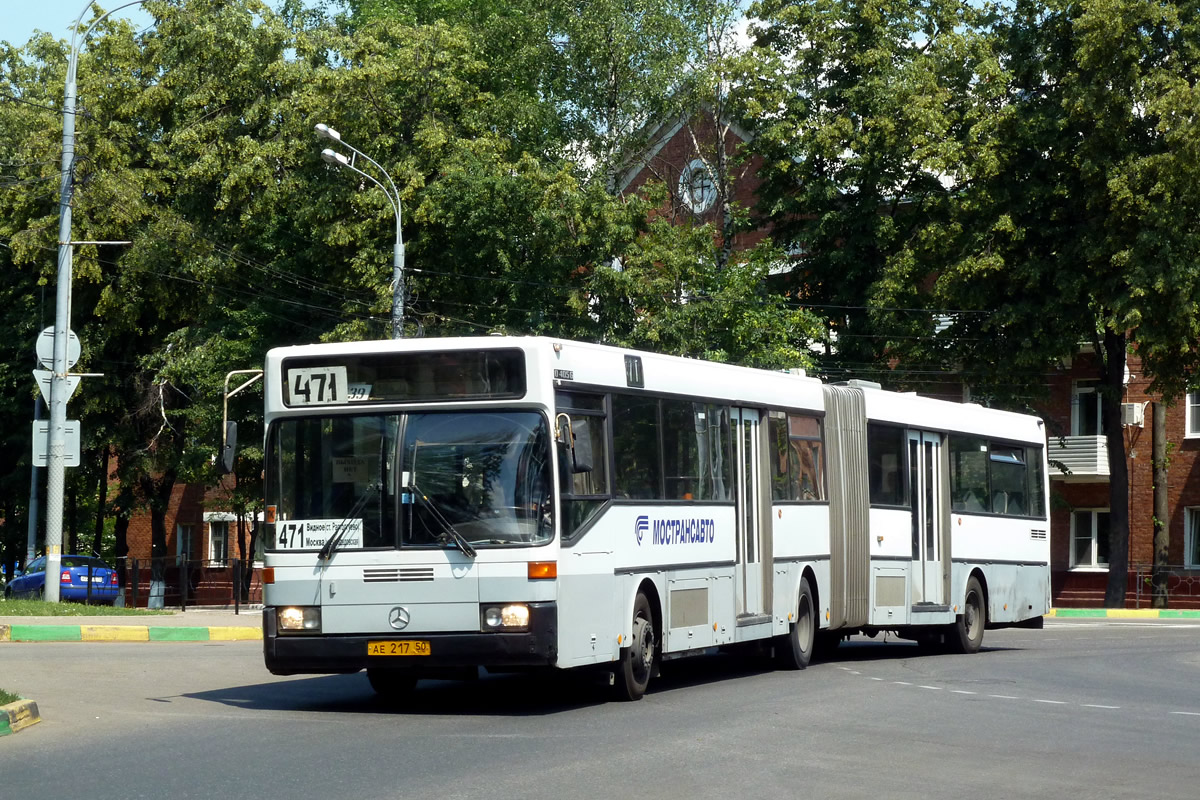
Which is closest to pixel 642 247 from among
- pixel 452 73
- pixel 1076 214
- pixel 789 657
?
pixel 452 73

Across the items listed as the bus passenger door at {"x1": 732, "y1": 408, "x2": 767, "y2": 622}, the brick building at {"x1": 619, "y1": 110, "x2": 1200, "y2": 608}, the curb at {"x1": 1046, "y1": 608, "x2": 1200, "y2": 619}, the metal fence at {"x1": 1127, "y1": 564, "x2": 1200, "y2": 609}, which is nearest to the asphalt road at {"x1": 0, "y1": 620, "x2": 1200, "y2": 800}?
the bus passenger door at {"x1": 732, "y1": 408, "x2": 767, "y2": 622}

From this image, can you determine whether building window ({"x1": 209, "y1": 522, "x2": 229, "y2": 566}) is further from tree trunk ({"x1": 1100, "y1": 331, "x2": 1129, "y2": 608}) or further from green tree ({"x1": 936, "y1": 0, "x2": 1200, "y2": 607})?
tree trunk ({"x1": 1100, "y1": 331, "x2": 1129, "y2": 608})

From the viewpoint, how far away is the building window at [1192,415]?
153 ft

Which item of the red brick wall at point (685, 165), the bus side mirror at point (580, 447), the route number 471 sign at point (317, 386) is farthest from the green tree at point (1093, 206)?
the route number 471 sign at point (317, 386)

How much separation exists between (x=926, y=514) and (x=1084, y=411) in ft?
98.4

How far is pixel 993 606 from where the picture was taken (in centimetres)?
2273

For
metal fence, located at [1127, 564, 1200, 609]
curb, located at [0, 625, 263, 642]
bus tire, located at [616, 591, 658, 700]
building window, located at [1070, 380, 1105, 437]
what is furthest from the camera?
building window, located at [1070, 380, 1105, 437]

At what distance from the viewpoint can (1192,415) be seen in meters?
46.9

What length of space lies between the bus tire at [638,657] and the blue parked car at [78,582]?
79.8 feet

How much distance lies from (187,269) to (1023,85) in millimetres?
20257

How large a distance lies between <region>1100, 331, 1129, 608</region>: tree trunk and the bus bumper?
29447 millimetres

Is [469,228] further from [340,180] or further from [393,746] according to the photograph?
[393,746]

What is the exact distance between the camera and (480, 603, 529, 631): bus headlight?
12766 mm

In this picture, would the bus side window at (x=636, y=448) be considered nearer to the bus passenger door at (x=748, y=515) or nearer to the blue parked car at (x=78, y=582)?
the bus passenger door at (x=748, y=515)
